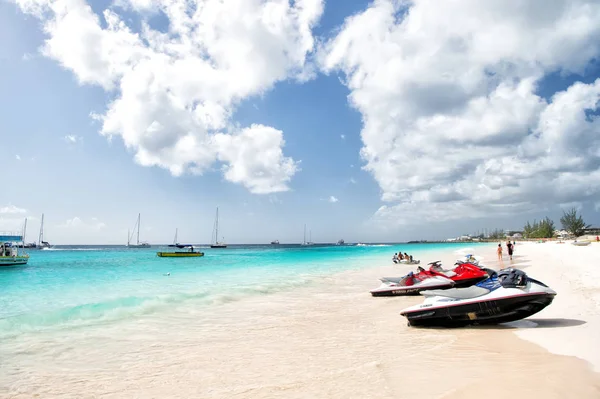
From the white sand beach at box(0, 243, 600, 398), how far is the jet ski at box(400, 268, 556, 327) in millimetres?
279

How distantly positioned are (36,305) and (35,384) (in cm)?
1161

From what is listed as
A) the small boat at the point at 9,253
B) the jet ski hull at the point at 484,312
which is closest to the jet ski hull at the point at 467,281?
the jet ski hull at the point at 484,312

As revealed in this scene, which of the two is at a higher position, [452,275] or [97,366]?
[452,275]

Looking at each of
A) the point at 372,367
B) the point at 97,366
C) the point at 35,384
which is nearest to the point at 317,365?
the point at 372,367

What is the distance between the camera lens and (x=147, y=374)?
6688mm

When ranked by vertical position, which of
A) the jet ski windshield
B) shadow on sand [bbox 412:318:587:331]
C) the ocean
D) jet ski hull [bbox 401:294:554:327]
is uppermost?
the jet ski windshield

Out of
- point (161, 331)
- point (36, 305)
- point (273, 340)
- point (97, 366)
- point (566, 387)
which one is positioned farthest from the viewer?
point (36, 305)

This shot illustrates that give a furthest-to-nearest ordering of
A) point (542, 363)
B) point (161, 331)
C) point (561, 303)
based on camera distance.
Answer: point (561, 303), point (161, 331), point (542, 363)

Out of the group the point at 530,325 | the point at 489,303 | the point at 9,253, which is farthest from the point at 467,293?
the point at 9,253

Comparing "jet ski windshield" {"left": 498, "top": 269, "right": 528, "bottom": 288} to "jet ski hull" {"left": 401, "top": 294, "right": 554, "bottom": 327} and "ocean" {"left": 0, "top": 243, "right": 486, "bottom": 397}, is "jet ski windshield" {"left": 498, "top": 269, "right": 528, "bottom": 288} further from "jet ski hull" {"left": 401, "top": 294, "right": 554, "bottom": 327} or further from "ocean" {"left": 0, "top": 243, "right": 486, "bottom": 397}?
"ocean" {"left": 0, "top": 243, "right": 486, "bottom": 397}

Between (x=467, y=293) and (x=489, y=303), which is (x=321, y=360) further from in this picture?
(x=489, y=303)

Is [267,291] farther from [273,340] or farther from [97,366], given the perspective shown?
[97,366]

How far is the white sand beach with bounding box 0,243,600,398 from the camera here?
542 centimetres

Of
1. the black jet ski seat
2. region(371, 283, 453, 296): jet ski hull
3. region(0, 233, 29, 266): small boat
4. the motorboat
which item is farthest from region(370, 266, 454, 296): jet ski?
region(0, 233, 29, 266): small boat
